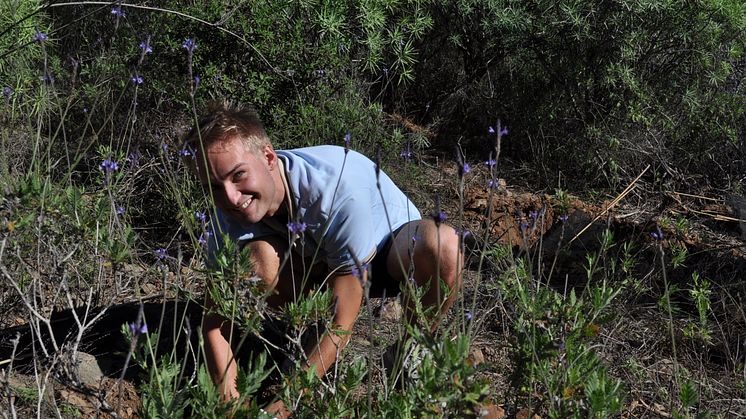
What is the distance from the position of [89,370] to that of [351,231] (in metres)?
1.15

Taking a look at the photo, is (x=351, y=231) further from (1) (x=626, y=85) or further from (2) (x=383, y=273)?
(1) (x=626, y=85)

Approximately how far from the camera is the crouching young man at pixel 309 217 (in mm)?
2742

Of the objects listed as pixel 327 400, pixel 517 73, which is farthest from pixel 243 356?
pixel 517 73

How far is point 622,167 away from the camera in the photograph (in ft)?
17.9

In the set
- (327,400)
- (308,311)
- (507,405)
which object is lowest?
(507,405)

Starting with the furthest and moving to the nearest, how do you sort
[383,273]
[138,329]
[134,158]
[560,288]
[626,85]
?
[626,85] < [560,288] < [134,158] < [383,273] < [138,329]

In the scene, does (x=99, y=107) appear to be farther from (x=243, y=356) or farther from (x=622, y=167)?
(x=622, y=167)

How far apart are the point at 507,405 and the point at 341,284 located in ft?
2.13

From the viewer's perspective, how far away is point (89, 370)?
3160 millimetres

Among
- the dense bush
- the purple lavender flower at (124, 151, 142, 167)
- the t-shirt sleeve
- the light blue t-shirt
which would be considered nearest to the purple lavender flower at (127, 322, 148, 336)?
the light blue t-shirt

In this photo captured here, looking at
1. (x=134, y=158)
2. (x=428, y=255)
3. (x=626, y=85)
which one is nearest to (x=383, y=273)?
(x=428, y=255)

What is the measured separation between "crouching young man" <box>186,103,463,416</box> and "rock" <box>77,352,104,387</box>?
0.50 metres

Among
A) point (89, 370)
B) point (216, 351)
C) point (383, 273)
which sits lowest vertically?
point (89, 370)

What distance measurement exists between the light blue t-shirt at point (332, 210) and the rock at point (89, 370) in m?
0.67
